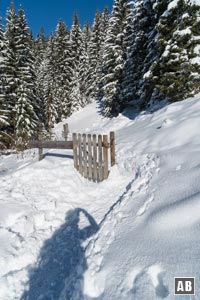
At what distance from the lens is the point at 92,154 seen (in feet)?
28.8

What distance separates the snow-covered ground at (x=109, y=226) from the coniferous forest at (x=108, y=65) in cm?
527

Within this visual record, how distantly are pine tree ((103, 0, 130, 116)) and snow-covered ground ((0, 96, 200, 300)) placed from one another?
59.7 ft

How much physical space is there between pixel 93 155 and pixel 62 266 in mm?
4181

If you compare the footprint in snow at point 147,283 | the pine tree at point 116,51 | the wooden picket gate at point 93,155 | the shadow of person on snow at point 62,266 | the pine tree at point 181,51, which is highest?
the pine tree at point 116,51

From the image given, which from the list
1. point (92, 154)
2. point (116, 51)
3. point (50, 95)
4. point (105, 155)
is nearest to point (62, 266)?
point (105, 155)

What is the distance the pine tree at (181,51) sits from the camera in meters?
12.4

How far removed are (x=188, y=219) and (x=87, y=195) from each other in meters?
4.04

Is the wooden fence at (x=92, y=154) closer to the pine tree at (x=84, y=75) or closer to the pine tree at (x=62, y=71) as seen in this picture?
the pine tree at (x=62, y=71)

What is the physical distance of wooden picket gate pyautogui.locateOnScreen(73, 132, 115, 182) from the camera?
26.4 ft

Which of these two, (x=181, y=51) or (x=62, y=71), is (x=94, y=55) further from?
(x=181, y=51)

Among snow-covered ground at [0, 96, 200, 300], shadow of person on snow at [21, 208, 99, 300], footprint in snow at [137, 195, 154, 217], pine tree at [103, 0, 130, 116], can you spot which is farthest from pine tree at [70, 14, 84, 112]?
footprint in snow at [137, 195, 154, 217]

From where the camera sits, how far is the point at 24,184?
7504 mm


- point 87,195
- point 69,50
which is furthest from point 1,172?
point 69,50

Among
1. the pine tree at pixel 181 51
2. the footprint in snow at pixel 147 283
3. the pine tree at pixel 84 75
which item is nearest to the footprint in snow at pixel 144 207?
the footprint in snow at pixel 147 283
